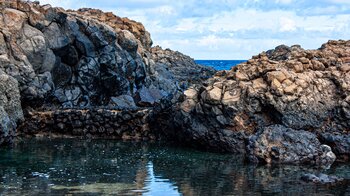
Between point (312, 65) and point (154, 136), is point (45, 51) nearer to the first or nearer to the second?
point (154, 136)

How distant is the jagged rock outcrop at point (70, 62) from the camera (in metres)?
48.4

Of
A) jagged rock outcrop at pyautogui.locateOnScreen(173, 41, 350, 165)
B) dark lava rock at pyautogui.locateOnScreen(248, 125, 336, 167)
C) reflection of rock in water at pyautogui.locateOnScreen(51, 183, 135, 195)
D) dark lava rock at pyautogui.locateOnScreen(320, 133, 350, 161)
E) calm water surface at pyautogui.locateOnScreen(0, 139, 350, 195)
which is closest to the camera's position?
reflection of rock in water at pyautogui.locateOnScreen(51, 183, 135, 195)

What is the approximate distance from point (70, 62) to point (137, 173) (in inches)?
1263

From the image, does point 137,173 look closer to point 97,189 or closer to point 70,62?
point 97,189

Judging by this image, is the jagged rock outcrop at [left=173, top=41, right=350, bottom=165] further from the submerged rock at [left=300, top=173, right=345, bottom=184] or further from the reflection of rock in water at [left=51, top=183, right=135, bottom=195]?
the reflection of rock in water at [left=51, top=183, right=135, bottom=195]

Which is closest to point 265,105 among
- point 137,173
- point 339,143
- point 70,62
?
point 339,143

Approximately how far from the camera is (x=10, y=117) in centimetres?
4019

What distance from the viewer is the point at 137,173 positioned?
30.9 m

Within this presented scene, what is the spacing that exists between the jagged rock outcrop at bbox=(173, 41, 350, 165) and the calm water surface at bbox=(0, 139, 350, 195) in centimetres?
166

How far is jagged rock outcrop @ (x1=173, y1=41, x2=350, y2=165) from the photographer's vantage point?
3806 centimetres

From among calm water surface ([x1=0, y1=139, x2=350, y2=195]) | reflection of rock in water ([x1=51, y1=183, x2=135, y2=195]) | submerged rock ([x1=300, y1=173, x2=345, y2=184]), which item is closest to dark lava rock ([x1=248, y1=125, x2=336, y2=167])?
calm water surface ([x1=0, y1=139, x2=350, y2=195])

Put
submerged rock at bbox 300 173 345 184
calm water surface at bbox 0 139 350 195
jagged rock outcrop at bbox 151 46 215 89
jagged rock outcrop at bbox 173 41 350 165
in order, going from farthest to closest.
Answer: jagged rock outcrop at bbox 151 46 215 89, jagged rock outcrop at bbox 173 41 350 165, submerged rock at bbox 300 173 345 184, calm water surface at bbox 0 139 350 195

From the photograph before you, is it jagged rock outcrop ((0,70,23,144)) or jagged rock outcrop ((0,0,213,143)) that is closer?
jagged rock outcrop ((0,70,23,144))

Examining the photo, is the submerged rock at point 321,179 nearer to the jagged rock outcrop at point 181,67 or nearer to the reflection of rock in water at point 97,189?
the reflection of rock in water at point 97,189
